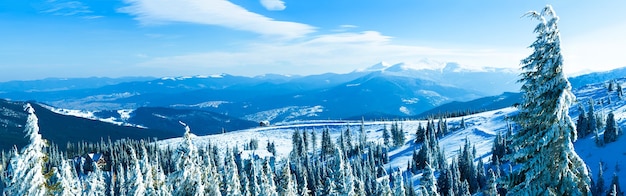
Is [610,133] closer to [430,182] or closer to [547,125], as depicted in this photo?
[430,182]

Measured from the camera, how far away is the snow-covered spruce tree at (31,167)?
21703mm

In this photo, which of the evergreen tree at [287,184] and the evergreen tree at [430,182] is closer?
the evergreen tree at [430,182]

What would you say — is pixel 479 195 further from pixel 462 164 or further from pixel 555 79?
pixel 555 79

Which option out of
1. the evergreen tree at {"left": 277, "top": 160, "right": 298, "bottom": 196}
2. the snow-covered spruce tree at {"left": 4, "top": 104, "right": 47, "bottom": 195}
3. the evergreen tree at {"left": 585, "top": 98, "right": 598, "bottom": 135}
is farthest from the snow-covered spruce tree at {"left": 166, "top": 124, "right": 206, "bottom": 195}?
the evergreen tree at {"left": 585, "top": 98, "right": 598, "bottom": 135}

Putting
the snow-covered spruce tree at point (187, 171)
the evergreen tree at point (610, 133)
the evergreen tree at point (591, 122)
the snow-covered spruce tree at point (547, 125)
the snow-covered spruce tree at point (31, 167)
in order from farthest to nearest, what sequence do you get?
the evergreen tree at point (591, 122) < the evergreen tree at point (610, 133) < the snow-covered spruce tree at point (187, 171) < the snow-covered spruce tree at point (31, 167) < the snow-covered spruce tree at point (547, 125)

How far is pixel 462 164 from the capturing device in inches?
4847

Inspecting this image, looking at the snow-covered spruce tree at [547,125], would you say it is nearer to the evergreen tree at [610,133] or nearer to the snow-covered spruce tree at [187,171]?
the snow-covered spruce tree at [187,171]

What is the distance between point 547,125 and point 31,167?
24215 millimetres

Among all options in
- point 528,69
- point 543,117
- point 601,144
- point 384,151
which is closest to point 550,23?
point 528,69

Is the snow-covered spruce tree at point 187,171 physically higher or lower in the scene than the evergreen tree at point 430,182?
higher

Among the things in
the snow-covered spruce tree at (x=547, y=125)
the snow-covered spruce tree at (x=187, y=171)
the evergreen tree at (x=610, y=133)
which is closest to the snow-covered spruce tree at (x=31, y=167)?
the snow-covered spruce tree at (x=187, y=171)

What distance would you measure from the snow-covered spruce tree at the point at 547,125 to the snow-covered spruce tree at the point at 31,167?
2242cm

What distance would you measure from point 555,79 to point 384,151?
178712mm

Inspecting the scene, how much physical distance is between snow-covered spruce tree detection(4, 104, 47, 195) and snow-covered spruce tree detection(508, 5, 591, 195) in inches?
883
